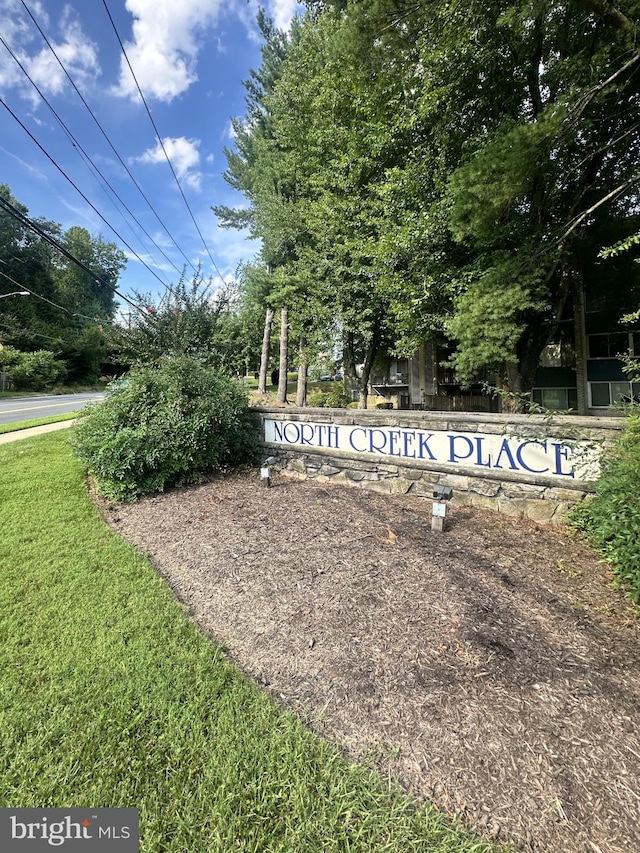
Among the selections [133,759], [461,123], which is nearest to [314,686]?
[133,759]

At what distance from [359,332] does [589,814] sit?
395 inches

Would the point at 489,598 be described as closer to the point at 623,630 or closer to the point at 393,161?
the point at 623,630

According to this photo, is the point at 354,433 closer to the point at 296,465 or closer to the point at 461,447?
the point at 296,465

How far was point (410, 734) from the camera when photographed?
1560 millimetres

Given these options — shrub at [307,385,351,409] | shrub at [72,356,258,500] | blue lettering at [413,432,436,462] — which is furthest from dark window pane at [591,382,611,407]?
shrub at [72,356,258,500]

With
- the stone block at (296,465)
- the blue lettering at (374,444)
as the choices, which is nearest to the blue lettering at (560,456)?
the blue lettering at (374,444)

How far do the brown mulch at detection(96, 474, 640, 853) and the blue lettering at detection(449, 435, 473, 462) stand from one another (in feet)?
1.83

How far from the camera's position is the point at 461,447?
3.81 metres

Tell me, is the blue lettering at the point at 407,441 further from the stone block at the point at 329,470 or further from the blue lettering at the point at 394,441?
the stone block at the point at 329,470

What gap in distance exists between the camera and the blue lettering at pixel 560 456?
10.7 feet

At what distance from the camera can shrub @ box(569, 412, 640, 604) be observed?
238 centimetres

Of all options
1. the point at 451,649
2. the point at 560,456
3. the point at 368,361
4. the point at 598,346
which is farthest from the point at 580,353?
the point at 451,649

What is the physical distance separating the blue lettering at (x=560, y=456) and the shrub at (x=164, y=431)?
3.87m

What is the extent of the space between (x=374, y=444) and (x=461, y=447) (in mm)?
1019
